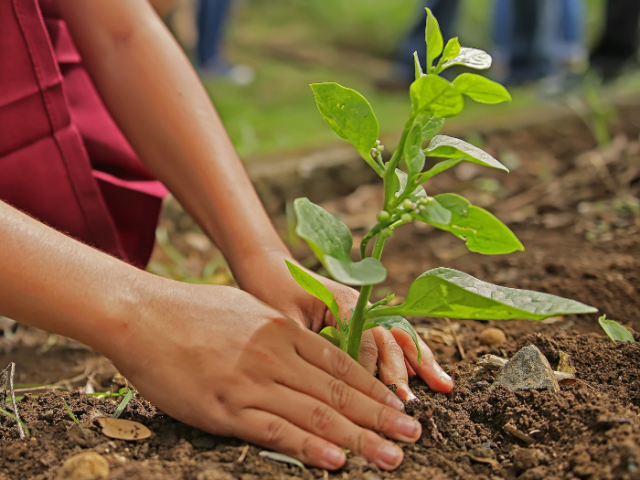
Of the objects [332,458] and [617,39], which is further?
[617,39]

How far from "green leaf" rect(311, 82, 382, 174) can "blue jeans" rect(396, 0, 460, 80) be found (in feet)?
10.1

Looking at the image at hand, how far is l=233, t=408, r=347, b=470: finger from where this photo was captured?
2.86 ft

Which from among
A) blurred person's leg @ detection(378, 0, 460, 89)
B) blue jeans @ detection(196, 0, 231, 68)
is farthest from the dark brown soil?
blue jeans @ detection(196, 0, 231, 68)

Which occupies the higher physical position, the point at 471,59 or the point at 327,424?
the point at 471,59

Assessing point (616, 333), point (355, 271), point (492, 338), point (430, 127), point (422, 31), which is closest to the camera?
point (355, 271)

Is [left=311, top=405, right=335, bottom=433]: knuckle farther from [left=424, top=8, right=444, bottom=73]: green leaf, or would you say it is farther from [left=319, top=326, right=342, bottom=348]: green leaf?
[left=424, top=8, right=444, bottom=73]: green leaf

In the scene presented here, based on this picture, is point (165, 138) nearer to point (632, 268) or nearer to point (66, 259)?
point (66, 259)

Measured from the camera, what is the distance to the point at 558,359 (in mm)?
1146

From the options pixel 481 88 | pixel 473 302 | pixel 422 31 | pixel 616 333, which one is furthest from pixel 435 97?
pixel 422 31

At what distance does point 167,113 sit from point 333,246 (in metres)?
0.66

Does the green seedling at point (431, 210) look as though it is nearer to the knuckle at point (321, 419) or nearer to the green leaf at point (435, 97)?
the green leaf at point (435, 97)

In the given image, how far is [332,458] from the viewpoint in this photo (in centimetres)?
87

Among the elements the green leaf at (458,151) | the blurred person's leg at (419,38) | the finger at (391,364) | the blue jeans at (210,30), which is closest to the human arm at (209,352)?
the finger at (391,364)

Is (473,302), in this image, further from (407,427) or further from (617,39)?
(617,39)
